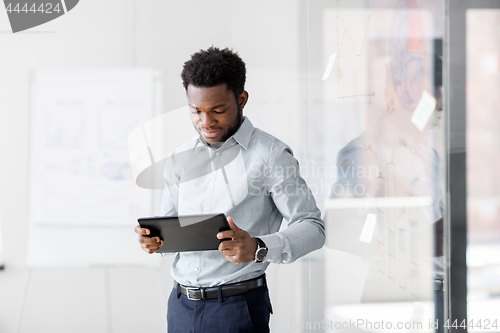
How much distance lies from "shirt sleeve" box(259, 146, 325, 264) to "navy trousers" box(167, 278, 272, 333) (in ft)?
0.59

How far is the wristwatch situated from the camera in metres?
1.15

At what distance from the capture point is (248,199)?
50.6 inches

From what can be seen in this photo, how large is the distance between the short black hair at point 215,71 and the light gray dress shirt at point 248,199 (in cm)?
14

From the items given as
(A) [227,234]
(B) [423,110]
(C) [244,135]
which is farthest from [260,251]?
(B) [423,110]

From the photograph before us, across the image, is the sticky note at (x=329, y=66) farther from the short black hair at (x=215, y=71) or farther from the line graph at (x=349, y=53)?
the short black hair at (x=215, y=71)

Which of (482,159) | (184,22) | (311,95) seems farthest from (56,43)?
(482,159)

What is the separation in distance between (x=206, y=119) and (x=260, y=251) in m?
0.44

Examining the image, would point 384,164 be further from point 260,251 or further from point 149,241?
point 149,241

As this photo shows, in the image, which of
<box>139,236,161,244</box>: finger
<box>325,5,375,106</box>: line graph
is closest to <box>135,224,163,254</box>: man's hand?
<box>139,236,161,244</box>: finger

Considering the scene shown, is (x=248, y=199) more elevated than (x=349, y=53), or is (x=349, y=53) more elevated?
(x=349, y=53)

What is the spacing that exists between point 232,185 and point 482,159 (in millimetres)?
849

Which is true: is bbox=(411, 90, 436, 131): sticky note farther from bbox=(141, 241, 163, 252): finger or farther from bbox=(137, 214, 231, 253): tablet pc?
bbox=(141, 241, 163, 252): finger

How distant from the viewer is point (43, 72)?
84.6 inches

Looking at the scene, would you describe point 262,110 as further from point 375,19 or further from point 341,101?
point 375,19
